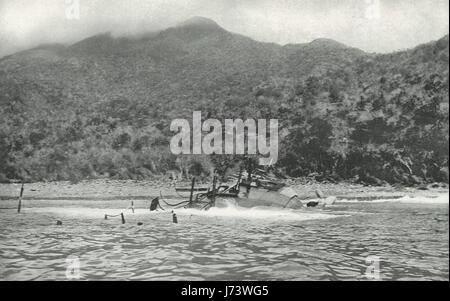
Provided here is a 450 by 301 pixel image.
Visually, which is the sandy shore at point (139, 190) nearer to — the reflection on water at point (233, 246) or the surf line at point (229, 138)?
the surf line at point (229, 138)

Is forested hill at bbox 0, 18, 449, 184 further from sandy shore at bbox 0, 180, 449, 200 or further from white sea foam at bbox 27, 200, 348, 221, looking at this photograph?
white sea foam at bbox 27, 200, 348, 221

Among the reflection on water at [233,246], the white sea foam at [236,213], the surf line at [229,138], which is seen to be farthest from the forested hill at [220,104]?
the reflection on water at [233,246]

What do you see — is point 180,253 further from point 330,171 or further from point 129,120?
point 129,120

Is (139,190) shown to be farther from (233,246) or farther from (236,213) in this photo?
(233,246)

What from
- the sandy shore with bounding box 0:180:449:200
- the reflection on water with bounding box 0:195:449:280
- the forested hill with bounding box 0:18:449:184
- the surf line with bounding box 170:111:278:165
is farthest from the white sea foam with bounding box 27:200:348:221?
the surf line with bounding box 170:111:278:165

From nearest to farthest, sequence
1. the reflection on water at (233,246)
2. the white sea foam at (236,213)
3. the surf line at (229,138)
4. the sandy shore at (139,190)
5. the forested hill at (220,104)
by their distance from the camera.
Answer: the reflection on water at (233,246), the white sea foam at (236,213), the sandy shore at (139,190), the forested hill at (220,104), the surf line at (229,138)
